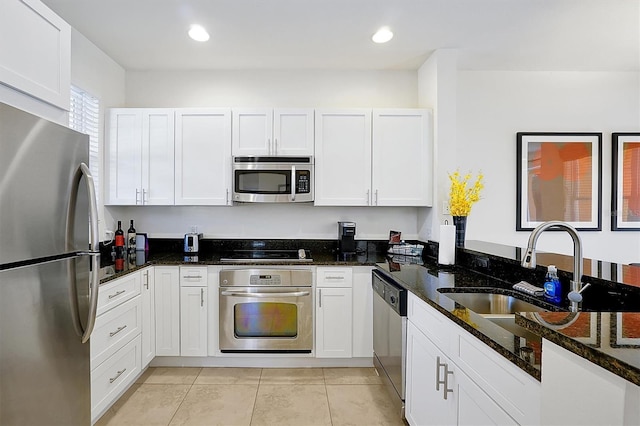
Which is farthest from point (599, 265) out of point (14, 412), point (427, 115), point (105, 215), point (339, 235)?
point (105, 215)

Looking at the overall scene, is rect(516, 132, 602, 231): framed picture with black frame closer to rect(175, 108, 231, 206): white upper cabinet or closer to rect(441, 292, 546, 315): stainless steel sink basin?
rect(441, 292, 546, 315): stainless steel sink basin

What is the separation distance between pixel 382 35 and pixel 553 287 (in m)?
2.12

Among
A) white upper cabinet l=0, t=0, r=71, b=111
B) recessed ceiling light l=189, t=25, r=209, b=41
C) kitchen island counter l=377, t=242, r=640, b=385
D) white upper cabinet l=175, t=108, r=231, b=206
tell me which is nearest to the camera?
kitchen island counter l=377, t=242, r=640, b=385

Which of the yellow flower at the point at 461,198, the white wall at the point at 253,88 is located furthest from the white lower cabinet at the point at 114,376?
the yellow flower at the point at 461,198

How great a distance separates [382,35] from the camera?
8.86ft

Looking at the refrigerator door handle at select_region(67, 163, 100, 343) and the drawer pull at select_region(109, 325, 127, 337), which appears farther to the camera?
the drawer pull at select_region(109, 325, 127, 337)

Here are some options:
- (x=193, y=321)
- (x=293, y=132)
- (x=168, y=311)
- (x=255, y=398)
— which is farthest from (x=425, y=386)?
(x=293, y=132)

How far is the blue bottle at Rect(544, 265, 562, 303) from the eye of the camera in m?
1.60

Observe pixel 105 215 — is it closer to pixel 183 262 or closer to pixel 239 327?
pixel 183 262

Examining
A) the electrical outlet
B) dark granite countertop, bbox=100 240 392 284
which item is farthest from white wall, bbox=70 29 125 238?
the electrical outlet

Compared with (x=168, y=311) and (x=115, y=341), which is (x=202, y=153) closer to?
(x=168, y=311)

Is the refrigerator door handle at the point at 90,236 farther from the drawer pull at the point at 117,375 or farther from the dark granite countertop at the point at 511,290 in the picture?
the drawer pull at the point at 117,375

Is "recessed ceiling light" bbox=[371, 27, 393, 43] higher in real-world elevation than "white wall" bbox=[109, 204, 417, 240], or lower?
higher

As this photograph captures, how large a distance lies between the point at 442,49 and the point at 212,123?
6.86ft
